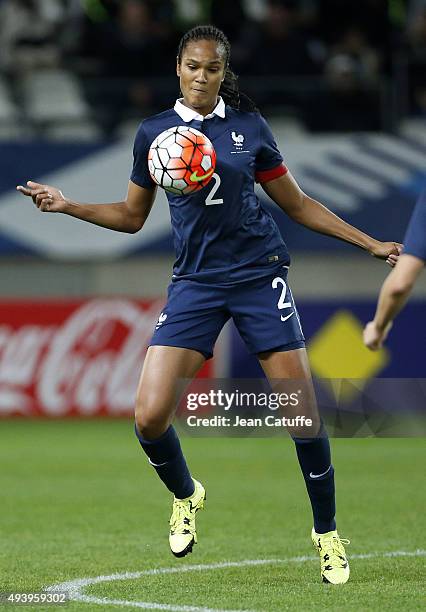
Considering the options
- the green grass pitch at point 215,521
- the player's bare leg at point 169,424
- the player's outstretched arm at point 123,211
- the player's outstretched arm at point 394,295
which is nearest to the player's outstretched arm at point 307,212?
the player's outstretched arm at point 123,211

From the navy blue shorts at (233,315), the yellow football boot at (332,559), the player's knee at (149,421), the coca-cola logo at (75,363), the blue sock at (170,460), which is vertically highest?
the navy blue shorts at (233,315)

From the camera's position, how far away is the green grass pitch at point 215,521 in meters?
5.42

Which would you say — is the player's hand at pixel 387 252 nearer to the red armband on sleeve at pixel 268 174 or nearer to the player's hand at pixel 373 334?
the red armband on sleeve at pixel 268 174

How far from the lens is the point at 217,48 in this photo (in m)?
5.50

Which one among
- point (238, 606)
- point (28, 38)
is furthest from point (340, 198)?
point (238, 606)

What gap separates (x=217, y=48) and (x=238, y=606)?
2269 millimetres

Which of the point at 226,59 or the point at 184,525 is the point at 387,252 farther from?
the point at 184,525

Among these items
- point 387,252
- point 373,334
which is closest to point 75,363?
point 387,252

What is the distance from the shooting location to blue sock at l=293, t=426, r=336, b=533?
557 centimetres

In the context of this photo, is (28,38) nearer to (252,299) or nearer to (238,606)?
(252,299)

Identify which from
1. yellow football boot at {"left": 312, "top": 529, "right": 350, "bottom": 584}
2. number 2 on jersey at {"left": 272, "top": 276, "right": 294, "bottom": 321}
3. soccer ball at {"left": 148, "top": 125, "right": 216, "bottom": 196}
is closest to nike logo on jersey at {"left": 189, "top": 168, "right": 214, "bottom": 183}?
soccer ball at {"left": 148, "top": 125, "right": 216, "bottom": 196}

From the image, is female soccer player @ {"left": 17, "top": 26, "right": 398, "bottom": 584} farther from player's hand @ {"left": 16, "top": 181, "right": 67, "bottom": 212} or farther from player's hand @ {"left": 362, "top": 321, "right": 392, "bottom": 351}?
player's hand @ {"left": 362, "top": 321, "right": 392, "bottom": 351}

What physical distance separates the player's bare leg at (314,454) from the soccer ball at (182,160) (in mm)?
809

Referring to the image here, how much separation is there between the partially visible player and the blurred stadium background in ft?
29.7
